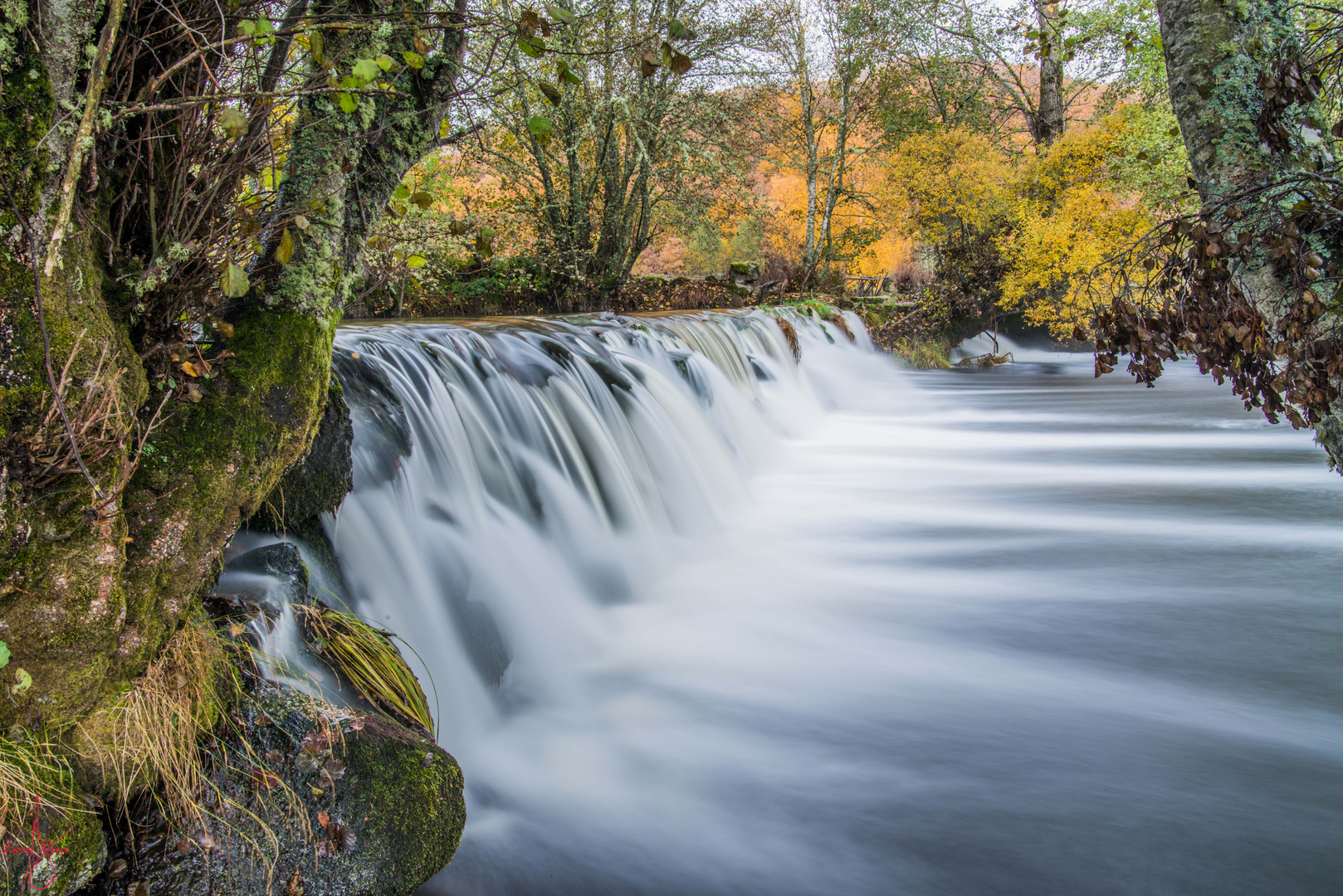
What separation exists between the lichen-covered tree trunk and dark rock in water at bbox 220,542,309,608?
0.25 metres

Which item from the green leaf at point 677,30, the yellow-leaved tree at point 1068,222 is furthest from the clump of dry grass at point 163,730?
the yellow-leaved tree at point 1068,222

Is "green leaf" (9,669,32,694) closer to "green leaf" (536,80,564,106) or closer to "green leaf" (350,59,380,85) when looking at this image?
"green leaf" (350,59,380,85)

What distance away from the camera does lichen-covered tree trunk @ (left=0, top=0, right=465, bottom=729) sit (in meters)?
1.62

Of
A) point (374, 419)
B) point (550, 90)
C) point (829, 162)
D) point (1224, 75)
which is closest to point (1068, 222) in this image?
point (829, 162)

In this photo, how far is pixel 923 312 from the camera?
733 inches


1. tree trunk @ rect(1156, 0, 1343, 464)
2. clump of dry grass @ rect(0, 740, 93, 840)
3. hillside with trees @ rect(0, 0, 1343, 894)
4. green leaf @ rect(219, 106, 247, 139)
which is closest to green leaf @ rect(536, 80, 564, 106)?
hillside with trees @ rect(0, 0, 1343, 894)

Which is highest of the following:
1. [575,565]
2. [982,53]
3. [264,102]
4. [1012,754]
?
Answer: [982,53]

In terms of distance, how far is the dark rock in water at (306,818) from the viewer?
1.83 metres

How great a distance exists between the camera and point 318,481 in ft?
10.1

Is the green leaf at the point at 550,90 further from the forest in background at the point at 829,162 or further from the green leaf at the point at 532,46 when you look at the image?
the forest in background at the point at 829,162

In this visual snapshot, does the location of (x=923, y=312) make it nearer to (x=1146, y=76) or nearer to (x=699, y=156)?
(x=1146, y=76)

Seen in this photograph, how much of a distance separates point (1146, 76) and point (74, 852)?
17.0 metres

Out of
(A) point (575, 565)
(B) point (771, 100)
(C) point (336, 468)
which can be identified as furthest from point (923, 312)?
(C) point (336, 468)

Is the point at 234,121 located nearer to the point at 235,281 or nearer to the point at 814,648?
the point at 235,281
